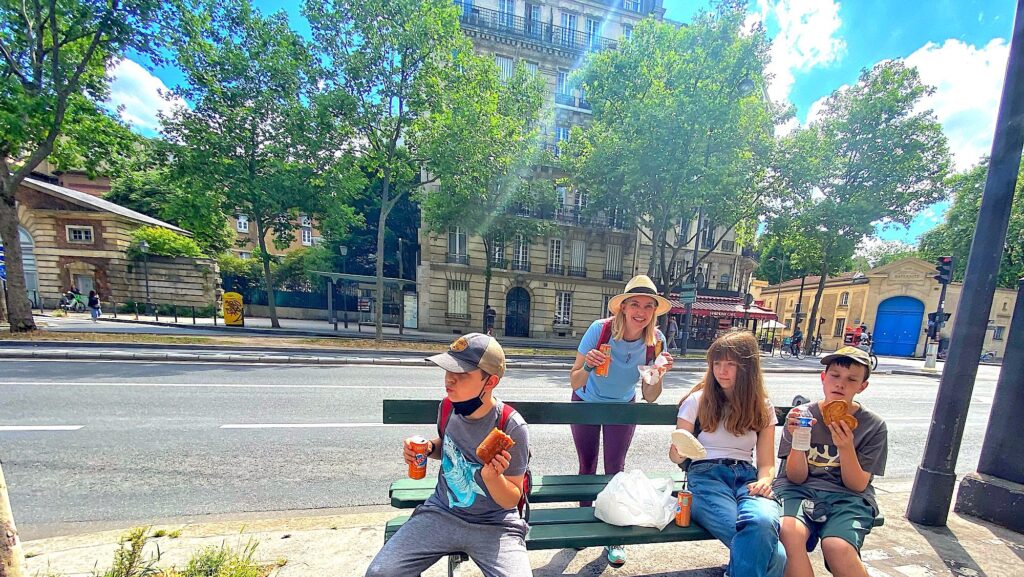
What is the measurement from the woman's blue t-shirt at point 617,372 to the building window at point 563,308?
19.3 m

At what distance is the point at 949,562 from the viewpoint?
251 cm

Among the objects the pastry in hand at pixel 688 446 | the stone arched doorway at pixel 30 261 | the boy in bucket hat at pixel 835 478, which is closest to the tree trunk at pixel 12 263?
the stone arched doorway at pixel 30 261

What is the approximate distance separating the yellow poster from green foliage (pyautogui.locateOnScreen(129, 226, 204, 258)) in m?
8.47

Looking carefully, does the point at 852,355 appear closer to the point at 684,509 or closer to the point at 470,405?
the point at 684,509

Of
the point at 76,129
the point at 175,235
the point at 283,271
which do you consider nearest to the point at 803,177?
the point at 76,129

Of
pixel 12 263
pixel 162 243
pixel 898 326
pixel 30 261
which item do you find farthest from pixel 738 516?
pixel 898 326

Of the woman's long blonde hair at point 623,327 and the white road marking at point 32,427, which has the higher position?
the woman's long blonde hair at point 623,327

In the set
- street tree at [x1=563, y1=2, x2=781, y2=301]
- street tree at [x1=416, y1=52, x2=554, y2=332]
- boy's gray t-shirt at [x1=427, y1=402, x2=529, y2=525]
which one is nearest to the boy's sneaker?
boy's gray t-shirt at [x1=427, y1=402, x2=529, y2=525]

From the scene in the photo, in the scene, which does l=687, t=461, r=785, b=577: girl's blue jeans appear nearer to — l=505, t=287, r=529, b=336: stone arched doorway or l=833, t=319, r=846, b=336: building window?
l=505, t=287, r=529, b=336: stone arched doorway

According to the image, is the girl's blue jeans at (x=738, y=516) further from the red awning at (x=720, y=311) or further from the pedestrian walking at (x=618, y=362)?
the red awning at (x=720, y=311)

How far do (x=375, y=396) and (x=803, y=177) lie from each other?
1965 centimetres

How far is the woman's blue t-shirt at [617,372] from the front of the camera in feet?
8.92

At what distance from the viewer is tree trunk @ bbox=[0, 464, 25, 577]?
152cm

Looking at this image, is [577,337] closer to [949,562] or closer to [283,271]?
[949,562]
